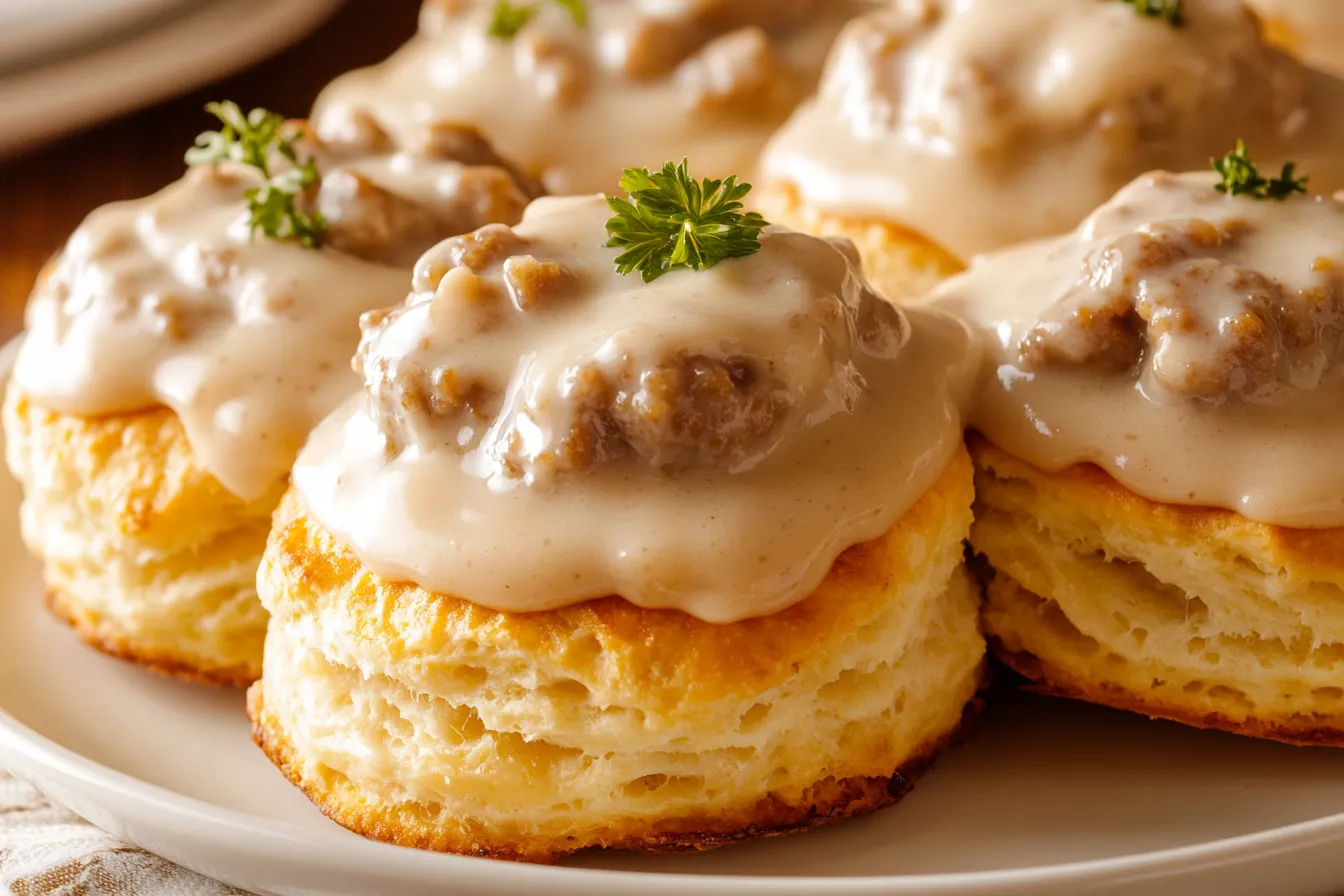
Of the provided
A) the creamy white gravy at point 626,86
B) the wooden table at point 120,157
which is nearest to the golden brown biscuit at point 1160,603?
the creamy white gravy at point 626,86

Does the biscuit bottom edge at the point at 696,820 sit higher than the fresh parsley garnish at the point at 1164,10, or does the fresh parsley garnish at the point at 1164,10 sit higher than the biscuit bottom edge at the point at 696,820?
the fresh parsley garnish at the point at 1164,10

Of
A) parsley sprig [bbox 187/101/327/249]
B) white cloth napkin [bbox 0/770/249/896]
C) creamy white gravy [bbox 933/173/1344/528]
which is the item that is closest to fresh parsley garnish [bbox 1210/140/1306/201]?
creamy white gravy [bbox 933/173/1344/528]

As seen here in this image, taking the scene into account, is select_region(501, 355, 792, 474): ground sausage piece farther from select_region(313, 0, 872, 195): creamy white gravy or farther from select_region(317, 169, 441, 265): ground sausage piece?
select_region(313, 0, 872, 195): creamy white gravy

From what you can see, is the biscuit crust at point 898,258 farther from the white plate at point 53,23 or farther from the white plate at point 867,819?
the white plate at point 53,23

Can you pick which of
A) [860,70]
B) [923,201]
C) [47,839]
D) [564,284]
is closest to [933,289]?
[923,201]

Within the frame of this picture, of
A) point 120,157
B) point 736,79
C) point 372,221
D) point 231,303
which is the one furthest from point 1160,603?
point 120,157

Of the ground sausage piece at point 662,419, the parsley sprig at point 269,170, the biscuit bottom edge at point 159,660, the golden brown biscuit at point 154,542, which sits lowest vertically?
the biscuit bottom edge at point 159,660
